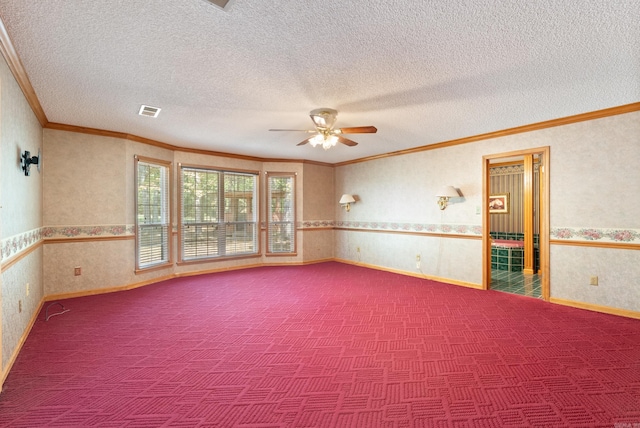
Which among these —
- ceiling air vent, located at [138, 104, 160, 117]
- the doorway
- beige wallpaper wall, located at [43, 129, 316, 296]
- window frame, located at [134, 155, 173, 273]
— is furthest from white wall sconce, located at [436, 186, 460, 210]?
beige wallpaper wall, located at [43, 129, 316, 296]

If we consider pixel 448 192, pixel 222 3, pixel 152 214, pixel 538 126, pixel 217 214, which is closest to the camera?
pixel 222 3

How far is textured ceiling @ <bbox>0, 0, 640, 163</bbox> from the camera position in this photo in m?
1.98

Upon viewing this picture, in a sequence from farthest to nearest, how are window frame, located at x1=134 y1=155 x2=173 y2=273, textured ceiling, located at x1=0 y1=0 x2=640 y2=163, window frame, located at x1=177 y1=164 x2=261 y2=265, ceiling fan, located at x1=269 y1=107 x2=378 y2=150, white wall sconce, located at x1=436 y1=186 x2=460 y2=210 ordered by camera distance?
window frame, located at x1=177 y1=164 x2=261 y2=265 < window frame, located at x1=134 y1=155 x2=173 y2=273 < white wall sconce, located at x1=436 y1=186 x2=460 y2=210 < ceiling fan, located at x1=269 y1=107 x2=378 y2=150 < textured ceiling, located at x1=0 y1=0 x2=640 y2=163

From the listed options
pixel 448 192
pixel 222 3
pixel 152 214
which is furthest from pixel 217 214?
pixel 222 3

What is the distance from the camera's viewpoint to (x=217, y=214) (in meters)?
6.60

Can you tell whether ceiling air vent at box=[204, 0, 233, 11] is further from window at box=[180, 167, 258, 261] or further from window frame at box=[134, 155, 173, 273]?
window at box=[180, 167, 258, 261]

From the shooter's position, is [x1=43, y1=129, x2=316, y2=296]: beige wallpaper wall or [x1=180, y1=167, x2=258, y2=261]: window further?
[x1=180, y1=167, x2=258, y2=261]: window

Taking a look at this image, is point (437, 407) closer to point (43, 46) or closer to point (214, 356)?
point (214, 356)

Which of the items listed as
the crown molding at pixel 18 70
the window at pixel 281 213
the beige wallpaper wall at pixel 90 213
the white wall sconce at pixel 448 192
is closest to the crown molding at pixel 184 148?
the crown molding at pixel 18 70

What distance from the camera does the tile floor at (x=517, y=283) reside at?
5035mm

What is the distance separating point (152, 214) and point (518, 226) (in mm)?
8275

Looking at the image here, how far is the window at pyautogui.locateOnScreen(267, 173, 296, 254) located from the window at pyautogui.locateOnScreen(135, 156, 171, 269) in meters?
2.21

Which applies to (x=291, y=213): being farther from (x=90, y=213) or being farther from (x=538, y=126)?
(x=538, y=126)

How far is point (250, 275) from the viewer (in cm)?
617
